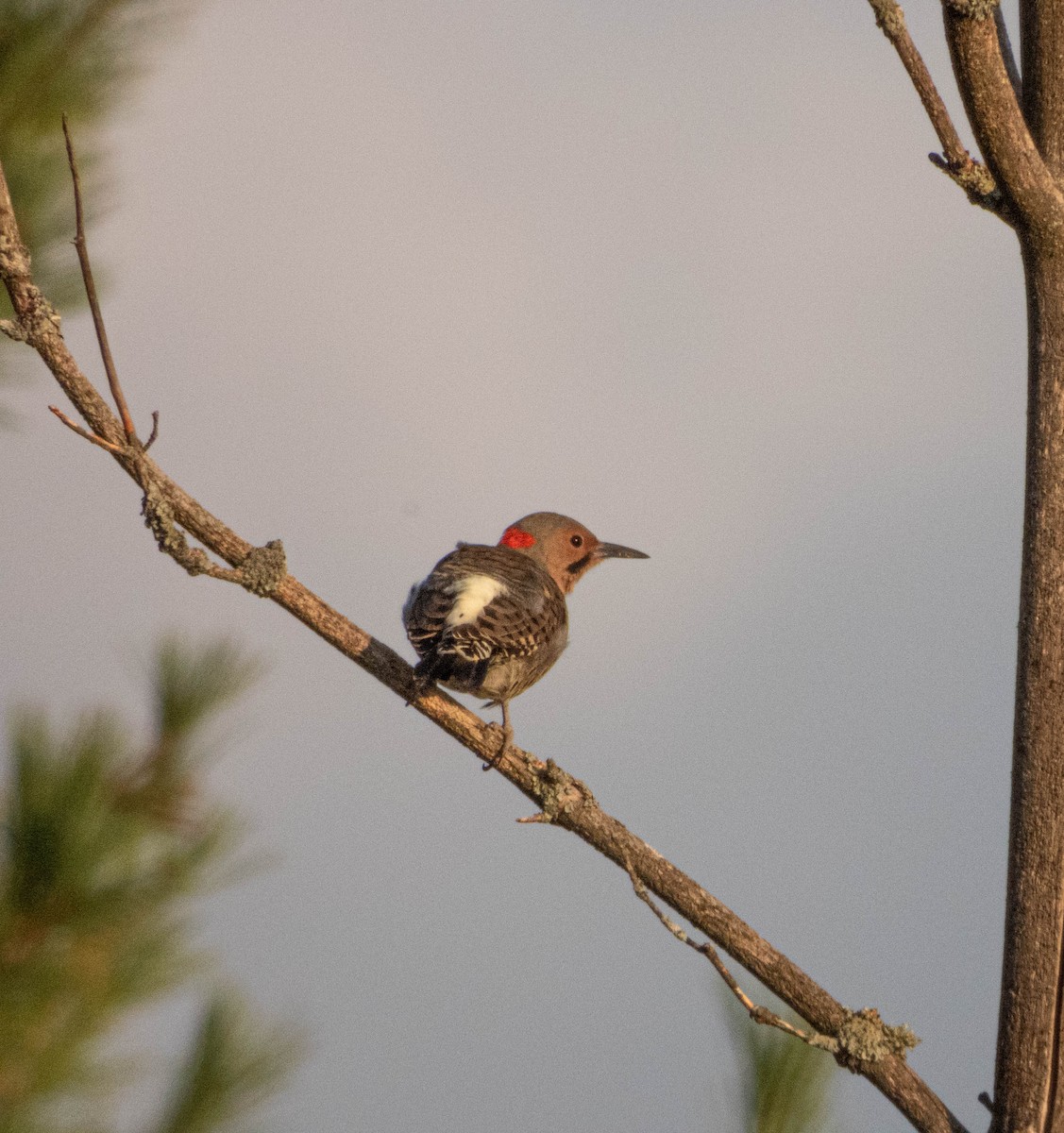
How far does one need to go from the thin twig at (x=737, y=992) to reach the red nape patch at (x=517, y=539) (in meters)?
3.54

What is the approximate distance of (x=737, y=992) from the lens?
333 cm

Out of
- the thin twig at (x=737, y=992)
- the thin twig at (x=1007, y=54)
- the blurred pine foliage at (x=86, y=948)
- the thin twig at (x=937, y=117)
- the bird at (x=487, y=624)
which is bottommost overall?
the blurred pine foliage at (x=86, y=948)

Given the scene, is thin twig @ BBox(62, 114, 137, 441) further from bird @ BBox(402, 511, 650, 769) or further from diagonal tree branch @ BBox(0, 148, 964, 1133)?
bird @ BBox(402, 511, 650, 769)

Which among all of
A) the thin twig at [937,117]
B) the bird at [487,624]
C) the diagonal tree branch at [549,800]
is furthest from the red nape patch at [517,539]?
the thin twig at [937,117]

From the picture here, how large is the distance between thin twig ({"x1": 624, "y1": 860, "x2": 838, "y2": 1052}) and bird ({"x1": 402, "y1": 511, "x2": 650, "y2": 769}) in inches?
27.0

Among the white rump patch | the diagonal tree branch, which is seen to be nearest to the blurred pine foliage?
the diagonal tree branch

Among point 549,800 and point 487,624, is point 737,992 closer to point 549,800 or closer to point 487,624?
point 549,800

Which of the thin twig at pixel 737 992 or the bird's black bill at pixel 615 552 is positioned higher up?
the bird's black bill at pixel 615 552

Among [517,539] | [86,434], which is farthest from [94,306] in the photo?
[517,539]

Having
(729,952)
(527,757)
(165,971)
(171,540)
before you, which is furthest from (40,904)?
(729,952)

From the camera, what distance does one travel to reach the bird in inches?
176

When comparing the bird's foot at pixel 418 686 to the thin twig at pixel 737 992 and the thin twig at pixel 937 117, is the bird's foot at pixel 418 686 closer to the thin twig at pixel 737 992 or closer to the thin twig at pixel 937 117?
the thin twig at pixel 737 992

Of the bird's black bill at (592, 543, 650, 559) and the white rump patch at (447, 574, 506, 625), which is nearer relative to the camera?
the white rump patch at (447, 574, 506, 625)

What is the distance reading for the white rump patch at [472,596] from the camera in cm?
493
